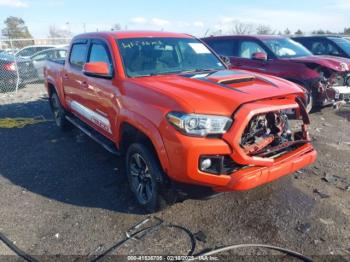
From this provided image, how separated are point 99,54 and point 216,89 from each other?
2074 millimetres

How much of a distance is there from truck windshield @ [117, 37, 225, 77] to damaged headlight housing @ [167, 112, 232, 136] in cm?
129

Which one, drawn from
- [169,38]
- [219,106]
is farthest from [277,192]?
[169,38]

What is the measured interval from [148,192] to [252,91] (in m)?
1.54

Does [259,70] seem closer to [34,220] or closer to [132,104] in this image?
[132,104]

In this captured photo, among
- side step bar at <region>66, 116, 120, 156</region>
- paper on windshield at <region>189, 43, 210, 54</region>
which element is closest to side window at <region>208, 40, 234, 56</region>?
paper on windshield at <region>189, 43, 210, 54</region>

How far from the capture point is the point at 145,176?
3.60 metres

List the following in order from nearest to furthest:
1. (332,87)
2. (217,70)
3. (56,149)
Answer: (217,70), (56,149), (332,87)

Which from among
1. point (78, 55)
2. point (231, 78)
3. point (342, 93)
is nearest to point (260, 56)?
point (342, 93)

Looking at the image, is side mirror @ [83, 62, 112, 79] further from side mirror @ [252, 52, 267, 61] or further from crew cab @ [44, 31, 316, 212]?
side mirror @ [252, 52, 267, 61]

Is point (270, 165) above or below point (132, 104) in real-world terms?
below

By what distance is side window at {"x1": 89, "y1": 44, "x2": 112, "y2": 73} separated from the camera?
13.9 ft

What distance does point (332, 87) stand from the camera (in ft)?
24.6

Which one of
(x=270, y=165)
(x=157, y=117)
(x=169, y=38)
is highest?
(x=169, y=38)

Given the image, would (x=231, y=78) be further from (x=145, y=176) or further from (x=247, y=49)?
(x=247, y=49)
